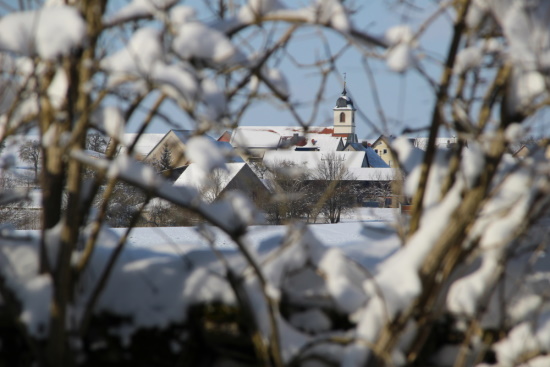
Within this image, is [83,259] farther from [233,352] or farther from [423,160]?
[423,160]

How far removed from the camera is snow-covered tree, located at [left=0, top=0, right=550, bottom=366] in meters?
1.71

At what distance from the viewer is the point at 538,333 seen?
1958mm

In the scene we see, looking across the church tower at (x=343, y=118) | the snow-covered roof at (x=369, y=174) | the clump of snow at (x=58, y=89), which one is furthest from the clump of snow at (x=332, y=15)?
the church tower at (x=343, y=118)

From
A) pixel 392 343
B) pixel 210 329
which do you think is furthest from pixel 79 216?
pixel 392 343

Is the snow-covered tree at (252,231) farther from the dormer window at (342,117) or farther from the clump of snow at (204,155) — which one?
the dormer window at (342,117)

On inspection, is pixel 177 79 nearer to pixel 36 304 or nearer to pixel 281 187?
pixel 36 304

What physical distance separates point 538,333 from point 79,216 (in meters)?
1.54

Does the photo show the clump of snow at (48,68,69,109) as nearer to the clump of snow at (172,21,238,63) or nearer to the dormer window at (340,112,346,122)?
the clump of snow at (172,21,238,63)

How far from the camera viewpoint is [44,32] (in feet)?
5.11

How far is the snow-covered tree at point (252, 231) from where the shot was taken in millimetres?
1709

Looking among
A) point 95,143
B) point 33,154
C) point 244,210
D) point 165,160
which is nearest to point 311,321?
point 244,210

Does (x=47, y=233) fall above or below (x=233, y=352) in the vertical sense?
above

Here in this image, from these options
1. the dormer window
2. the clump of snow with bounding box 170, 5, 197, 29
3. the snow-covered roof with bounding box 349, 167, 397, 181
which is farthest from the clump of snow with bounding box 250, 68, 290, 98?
the dormer window

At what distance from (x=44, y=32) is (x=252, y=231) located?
89 cm
